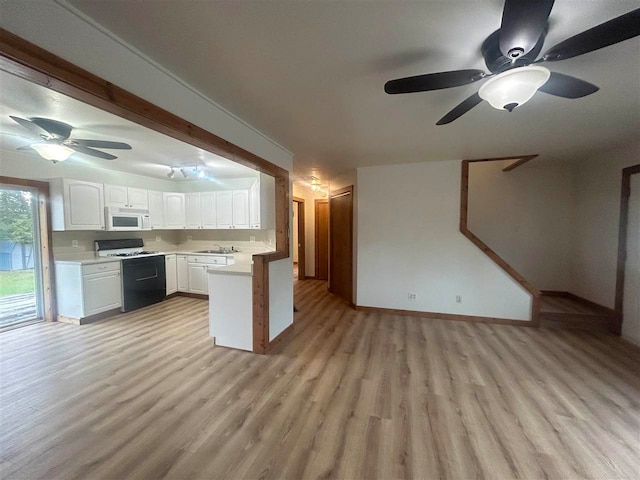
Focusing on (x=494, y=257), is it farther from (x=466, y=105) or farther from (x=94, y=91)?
(x=94, y=91)

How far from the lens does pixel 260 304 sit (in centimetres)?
278

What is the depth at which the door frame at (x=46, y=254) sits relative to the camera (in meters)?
3.64

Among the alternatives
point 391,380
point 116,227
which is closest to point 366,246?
point 391,380

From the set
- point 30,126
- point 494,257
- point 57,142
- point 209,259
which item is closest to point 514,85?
point 494,257

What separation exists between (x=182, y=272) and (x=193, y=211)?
1.29 metres

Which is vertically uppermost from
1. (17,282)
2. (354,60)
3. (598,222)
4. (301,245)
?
(354,60)

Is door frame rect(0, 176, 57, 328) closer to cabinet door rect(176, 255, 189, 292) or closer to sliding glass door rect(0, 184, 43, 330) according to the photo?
sliding glass door rect(0, 184, 43, 330)

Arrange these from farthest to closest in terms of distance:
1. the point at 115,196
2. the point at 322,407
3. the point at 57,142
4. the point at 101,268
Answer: the point at 115,196 < the point at 101,268 < the point at 57,142 < the point at 322,407

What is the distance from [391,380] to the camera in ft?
7.61

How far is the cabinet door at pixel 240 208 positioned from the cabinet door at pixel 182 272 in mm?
1350

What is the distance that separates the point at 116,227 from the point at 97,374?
276 cm

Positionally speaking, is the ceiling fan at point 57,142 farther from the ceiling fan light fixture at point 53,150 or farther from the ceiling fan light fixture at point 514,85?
the ceiling fan light fixture at point 514,85

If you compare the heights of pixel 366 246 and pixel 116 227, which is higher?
pixel 116 227

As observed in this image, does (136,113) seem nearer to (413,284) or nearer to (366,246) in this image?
(366,246)
